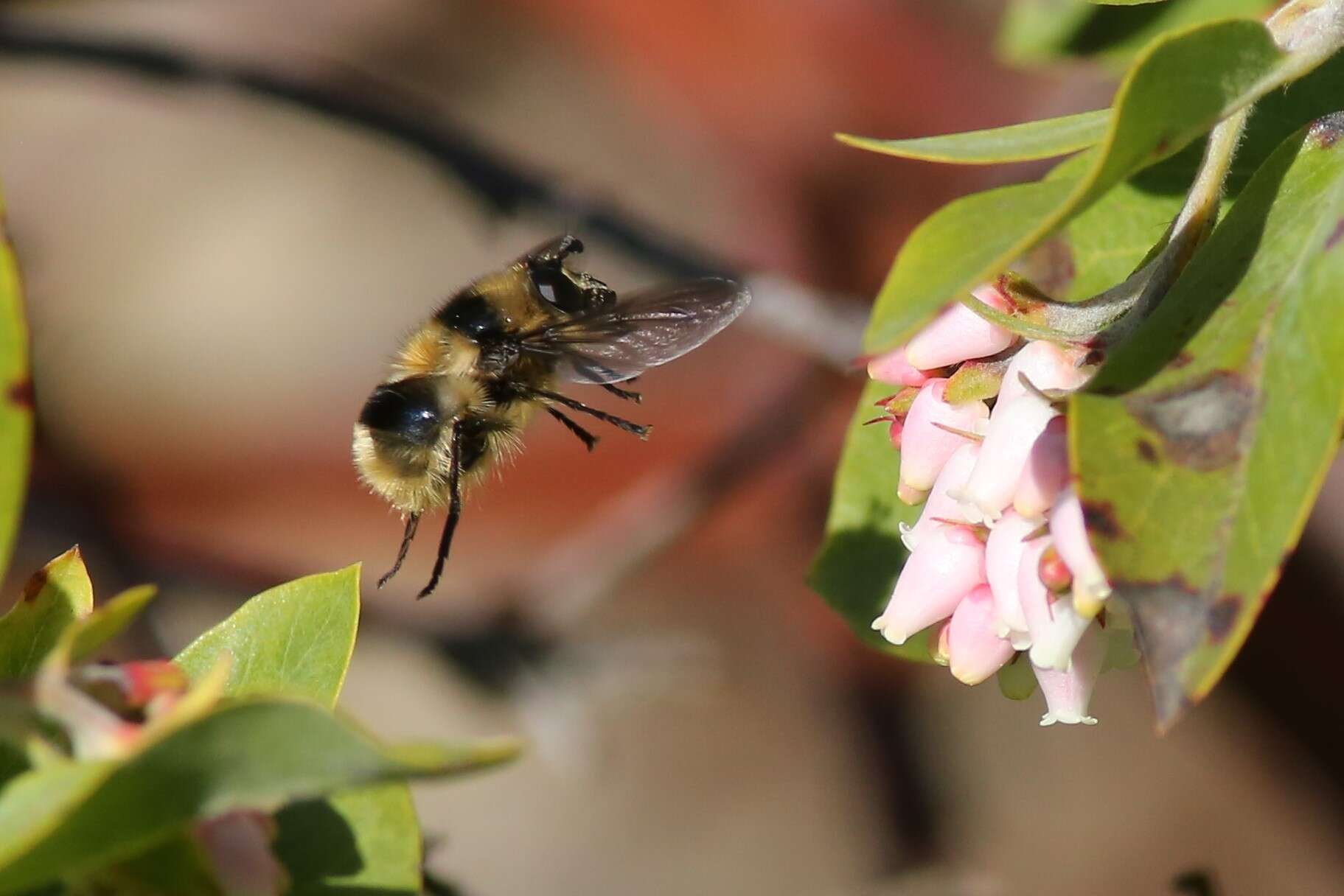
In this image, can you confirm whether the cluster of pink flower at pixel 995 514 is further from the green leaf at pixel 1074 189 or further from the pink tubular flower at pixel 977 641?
the green leaf at pixel 1074 189

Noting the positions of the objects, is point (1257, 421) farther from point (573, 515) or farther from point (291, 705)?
point (573, 515)

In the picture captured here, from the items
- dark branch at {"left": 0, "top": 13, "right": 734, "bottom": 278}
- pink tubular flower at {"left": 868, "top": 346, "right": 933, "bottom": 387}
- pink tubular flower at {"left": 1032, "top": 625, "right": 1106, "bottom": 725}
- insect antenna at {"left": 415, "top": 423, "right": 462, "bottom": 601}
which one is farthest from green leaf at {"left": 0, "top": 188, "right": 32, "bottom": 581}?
dark branch at {"left": 0, "top": 13, "right": 734, "bottom": 278}

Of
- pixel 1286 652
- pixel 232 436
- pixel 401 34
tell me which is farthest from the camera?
pixel 401 34

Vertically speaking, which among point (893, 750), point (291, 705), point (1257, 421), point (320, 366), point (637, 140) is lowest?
point (893, 750)

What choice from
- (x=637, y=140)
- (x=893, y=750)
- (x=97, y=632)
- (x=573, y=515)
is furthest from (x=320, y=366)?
(x=97, y=632)

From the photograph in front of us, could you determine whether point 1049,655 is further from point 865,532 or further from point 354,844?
point 354,844

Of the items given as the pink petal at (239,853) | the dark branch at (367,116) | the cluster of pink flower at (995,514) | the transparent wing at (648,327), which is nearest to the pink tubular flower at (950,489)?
the cluster of pink flower at (995,514)

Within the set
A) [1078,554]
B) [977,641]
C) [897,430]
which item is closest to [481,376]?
[897,430]
